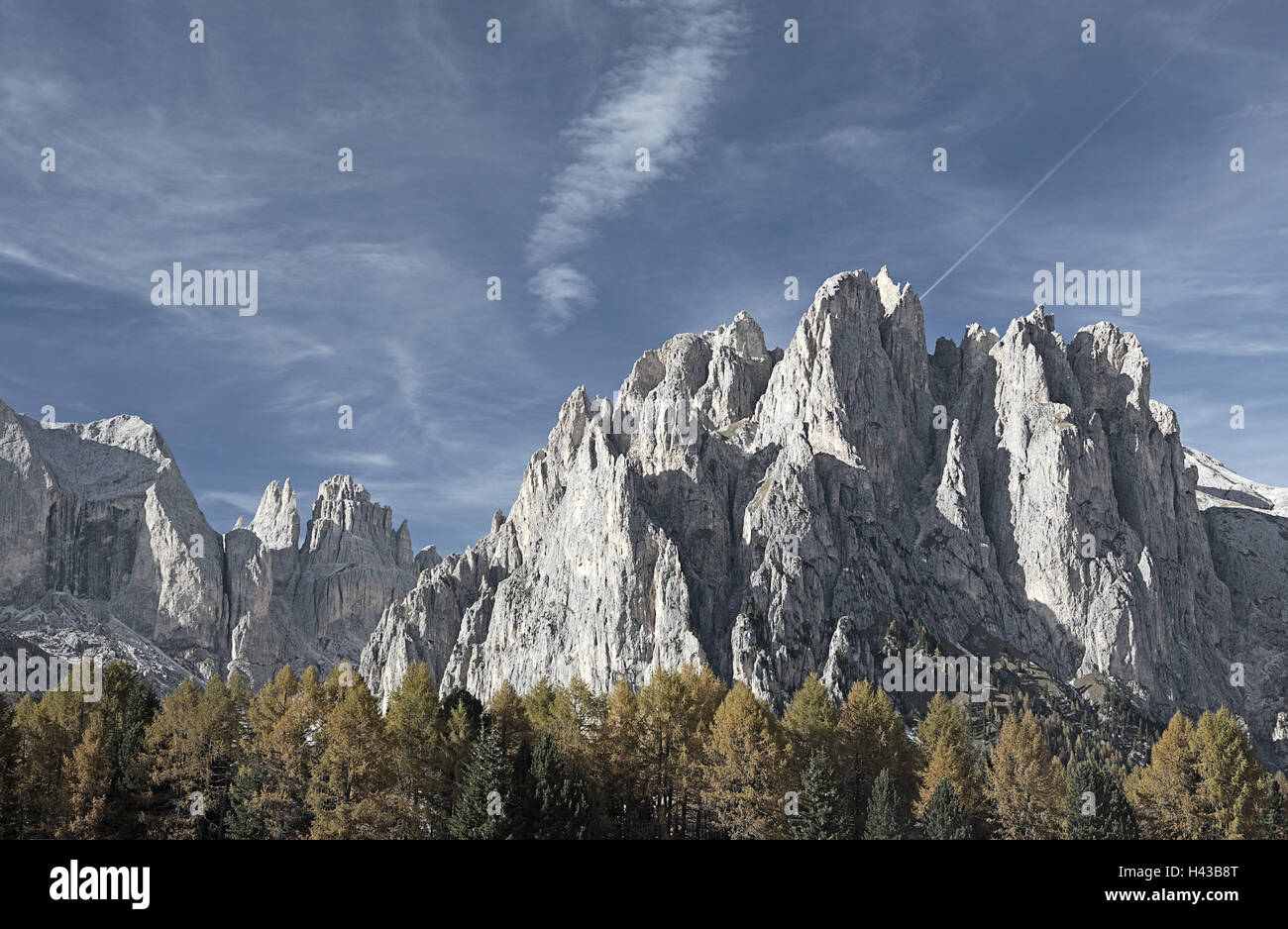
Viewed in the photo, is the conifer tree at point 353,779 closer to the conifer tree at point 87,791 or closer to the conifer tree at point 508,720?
the conifer tree at point 508,720

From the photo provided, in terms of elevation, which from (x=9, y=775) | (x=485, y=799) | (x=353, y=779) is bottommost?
(x=485, y=799)

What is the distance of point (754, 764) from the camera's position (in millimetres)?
81312

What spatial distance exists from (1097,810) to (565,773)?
40.3 m

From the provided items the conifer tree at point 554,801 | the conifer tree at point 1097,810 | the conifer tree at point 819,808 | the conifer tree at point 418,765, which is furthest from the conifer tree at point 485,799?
the conifer tree at point 1097,810

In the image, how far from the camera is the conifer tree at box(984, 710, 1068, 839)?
→ 3433 inches

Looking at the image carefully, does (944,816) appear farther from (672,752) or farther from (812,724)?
(672,752)

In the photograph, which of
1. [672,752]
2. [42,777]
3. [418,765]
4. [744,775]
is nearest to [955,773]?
[744,775]

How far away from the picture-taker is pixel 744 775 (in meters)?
81.2
